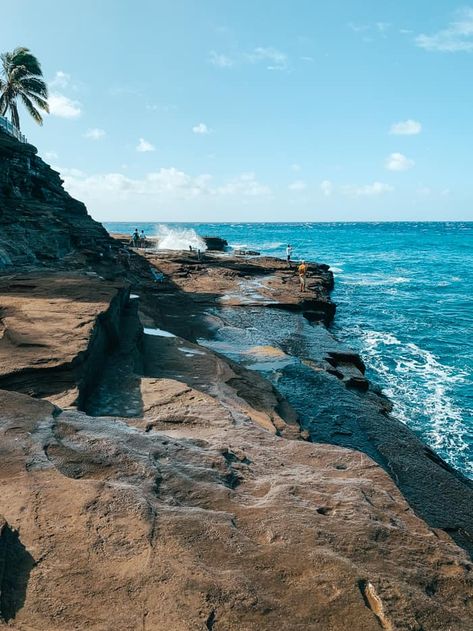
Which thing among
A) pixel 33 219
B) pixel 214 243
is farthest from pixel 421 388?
pixel 214 243

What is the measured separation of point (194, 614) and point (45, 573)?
988 mm

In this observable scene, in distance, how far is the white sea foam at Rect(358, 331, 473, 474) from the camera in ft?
37.9

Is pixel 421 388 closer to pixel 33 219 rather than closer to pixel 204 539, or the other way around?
pixel 204 539

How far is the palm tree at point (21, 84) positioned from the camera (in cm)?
3478

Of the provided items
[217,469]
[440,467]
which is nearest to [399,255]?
[440,467]

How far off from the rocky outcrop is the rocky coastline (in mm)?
7879

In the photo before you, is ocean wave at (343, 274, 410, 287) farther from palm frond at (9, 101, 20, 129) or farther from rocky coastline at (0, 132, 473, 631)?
rocky coastline at (0, 132, 473, 631)

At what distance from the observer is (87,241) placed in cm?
2305

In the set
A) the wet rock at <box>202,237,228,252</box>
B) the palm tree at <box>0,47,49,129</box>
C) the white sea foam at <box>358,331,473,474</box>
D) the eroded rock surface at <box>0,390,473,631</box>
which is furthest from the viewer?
the wet rock at <box>202,237,228,252</box>

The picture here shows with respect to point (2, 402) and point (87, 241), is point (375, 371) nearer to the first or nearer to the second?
point (2, 402)

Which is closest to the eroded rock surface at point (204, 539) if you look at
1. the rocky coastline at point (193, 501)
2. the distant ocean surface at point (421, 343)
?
the rocky coastline at point (193, 501)

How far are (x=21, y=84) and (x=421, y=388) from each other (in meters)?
36.4

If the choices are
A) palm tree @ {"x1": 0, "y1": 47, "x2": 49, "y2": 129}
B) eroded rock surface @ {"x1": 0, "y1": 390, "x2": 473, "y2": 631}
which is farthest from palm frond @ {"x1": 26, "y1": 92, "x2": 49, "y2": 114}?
eroded rock surface @ {"x1": 0, "y1": 390, "x2": 473, "y2": 631}

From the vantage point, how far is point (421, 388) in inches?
577
